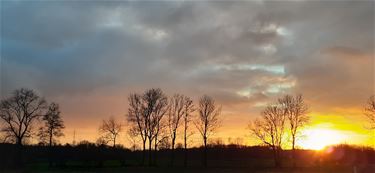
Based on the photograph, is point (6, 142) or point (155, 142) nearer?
point (6, 142)

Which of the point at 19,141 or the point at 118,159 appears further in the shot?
the point at 118,159

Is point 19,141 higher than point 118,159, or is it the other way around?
point 19,141

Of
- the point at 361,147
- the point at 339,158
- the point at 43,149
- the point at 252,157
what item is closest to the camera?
the point at 43,149

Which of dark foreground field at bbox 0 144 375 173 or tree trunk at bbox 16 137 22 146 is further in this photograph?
dark foreground field at bbox 0 144 375 173

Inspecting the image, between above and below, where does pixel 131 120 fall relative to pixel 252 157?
above

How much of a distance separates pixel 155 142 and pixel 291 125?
27440mm

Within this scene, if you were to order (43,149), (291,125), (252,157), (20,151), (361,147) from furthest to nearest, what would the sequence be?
(252,157) < (361,147) < (43,149) < (291,125) < (20,151)

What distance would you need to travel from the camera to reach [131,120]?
98.8m

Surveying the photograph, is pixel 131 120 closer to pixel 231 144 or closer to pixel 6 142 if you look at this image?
pixel 6 142

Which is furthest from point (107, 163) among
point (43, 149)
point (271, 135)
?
point (271, 135)

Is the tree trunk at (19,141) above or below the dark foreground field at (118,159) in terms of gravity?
above

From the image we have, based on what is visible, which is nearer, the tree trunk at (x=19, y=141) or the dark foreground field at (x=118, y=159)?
the tree trunk at (x=19, y=141)

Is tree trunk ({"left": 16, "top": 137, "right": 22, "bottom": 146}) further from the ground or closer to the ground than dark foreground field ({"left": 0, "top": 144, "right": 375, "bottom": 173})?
further from the ground

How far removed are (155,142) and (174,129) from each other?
15.4ft
